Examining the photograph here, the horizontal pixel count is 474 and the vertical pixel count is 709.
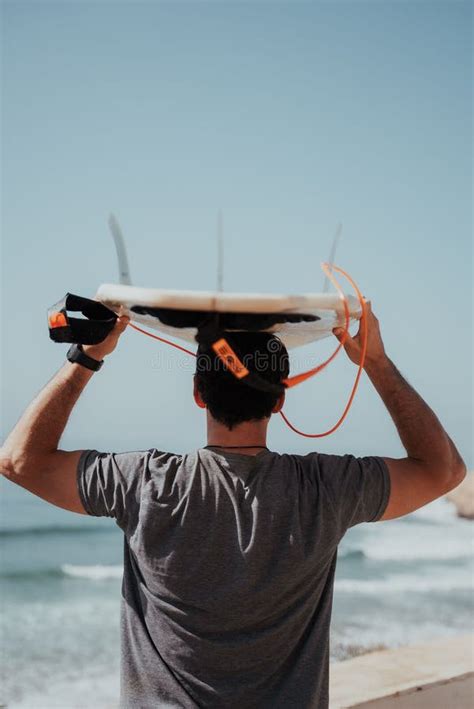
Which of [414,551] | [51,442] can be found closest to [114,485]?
[51,442]

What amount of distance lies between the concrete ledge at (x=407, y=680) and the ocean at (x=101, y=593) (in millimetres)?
4564

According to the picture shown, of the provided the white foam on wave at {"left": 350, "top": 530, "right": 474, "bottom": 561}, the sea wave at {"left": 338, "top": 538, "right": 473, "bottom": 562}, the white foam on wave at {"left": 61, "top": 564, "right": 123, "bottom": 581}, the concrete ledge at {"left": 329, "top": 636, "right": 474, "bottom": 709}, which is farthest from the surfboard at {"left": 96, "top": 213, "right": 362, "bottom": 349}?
the white foam on wave at {"left": 350, "top": 530, "right": 474, "bottom": 561}

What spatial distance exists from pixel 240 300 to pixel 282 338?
37cm

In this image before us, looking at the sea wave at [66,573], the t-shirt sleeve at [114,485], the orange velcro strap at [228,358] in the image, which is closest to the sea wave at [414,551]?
the sea wave at [66,573]

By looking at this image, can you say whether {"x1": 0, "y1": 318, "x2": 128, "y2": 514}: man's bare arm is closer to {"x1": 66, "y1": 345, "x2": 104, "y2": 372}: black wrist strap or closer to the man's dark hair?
{"x1": 66, "y1": 345, "x2": 104, "y2": 372}: black wrist strap

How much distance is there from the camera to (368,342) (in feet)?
6.81

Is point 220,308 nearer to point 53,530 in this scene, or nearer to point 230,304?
point 230,304

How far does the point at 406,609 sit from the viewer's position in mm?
15164

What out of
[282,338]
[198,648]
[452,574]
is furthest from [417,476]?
[452,574]

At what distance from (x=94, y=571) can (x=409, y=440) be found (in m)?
17.2

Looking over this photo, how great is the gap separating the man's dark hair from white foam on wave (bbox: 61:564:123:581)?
651 inches

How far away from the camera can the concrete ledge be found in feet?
10.4

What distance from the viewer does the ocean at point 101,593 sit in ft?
37.0

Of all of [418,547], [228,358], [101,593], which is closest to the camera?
[228,358]
